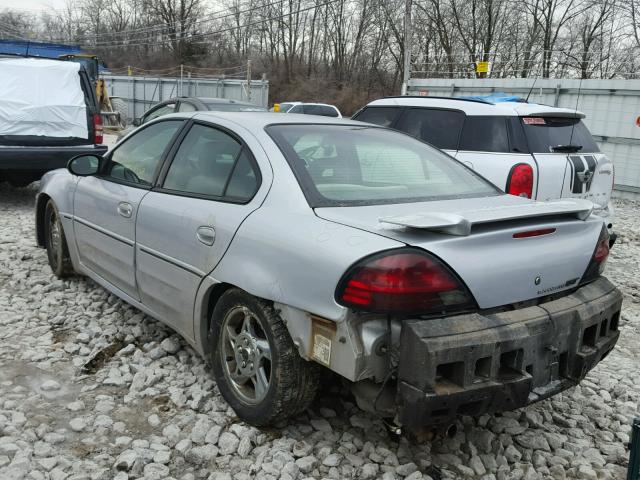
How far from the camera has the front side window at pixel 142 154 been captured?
3.93 m

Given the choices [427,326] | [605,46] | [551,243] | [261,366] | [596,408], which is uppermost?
[605,46]

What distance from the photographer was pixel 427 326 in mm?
2410

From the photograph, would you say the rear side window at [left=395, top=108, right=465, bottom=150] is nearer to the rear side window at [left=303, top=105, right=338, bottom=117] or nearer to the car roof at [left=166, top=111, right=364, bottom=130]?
the car roof at [left=166, top=111, right=364, bottom=130]

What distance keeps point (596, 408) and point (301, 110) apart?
19624 millimetres

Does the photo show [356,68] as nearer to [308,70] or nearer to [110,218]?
[308,70]

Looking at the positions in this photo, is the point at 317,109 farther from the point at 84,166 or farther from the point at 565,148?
the point at 84,166

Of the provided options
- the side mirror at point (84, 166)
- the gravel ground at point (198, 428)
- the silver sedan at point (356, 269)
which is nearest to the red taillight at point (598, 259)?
the silver sedan at point (356, 269)

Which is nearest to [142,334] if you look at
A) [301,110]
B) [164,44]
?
[301,110]

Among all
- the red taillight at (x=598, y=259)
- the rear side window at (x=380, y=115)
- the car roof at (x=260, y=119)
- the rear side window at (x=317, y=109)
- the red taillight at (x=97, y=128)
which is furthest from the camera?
the rear side window at (x=317, y=109)

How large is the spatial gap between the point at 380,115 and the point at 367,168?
3.95 m

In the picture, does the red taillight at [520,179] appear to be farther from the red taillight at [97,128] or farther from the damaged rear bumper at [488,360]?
the red taillight at [97,128]

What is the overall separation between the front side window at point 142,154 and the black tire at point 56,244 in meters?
0.98

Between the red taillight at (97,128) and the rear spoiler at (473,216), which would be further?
the red taillight at (97,128)

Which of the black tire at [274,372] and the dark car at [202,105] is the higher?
the dark car at [202,105]
